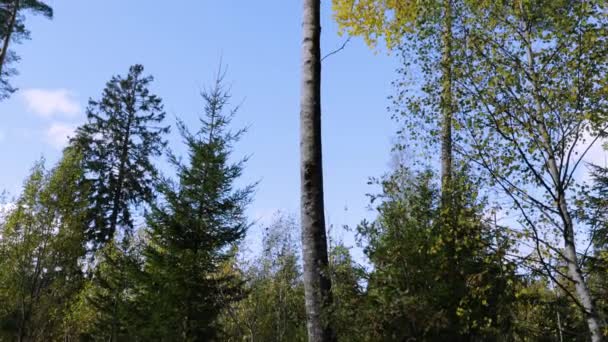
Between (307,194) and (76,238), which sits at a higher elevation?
(76,238)

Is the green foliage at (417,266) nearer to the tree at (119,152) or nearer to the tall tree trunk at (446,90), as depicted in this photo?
the tall tree trunk at (446,90)

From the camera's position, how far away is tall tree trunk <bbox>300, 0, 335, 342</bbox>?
166 inches

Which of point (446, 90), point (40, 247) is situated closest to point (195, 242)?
point (40, 247)

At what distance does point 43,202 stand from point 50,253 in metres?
1.54

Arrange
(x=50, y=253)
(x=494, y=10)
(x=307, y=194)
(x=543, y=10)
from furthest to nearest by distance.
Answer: (x=50, y=253) → (x=494, y=10) → (x=543, y=10) → (x=307, y=194)

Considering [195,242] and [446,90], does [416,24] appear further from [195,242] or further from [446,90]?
[195,242]

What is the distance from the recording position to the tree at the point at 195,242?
12734 millimetres

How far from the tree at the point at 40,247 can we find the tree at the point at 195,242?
2.49 metres

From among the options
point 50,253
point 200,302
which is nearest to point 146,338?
point 200,302

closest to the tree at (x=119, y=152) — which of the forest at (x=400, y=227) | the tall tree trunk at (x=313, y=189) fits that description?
the forest at (x=400, y=227)

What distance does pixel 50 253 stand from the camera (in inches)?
535

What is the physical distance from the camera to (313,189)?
4613 mm

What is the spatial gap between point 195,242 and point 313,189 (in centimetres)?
994

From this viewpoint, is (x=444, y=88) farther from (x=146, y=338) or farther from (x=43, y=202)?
(x=43, y=202)
